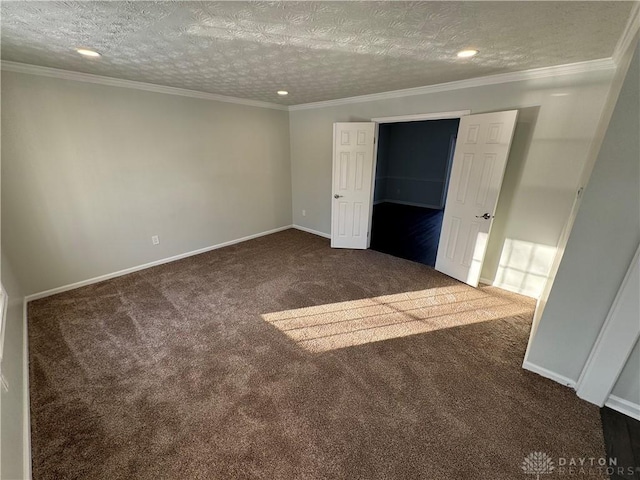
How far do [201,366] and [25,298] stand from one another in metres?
2.45

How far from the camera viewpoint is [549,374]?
1.96 m

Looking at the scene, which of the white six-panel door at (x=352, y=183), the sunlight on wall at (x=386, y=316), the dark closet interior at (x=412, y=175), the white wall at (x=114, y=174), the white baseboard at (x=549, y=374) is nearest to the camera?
the white baseboard at (x=549, y=374)

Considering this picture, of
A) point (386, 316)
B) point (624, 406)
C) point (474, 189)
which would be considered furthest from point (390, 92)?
point (624, 406)

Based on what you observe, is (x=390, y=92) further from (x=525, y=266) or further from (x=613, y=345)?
(x=613, y=345)

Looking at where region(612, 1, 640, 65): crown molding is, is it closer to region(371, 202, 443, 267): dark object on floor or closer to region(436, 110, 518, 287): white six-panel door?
region(436, 110, 518, 287): white six-panel door

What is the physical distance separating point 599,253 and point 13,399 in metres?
3.63

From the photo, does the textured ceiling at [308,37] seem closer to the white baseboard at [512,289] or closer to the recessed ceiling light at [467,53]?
the recessed ceiling light at [467,53]

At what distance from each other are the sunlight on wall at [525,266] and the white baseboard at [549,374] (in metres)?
1.31

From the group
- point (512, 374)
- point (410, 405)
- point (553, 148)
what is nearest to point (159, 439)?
point (410, 405)

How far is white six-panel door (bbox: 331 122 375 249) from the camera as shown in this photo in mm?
3928

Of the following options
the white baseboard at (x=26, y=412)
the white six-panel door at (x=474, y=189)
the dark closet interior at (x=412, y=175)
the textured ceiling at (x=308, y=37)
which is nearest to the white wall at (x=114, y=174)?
the textured ceiling at (x=308, y=37)

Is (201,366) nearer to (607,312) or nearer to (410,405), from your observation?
(410,405)

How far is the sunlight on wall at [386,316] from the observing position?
2.39 m

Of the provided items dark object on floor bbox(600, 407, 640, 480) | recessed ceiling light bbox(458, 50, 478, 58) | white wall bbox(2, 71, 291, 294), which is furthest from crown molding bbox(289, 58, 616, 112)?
dark object on floor bbox(600, 407, 640, 480)
